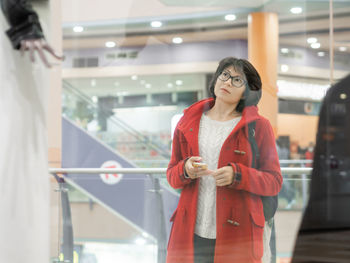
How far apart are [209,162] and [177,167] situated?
0.28ft

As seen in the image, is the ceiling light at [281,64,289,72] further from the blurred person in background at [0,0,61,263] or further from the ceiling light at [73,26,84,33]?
the blurred person in background at [0,0,61,263]

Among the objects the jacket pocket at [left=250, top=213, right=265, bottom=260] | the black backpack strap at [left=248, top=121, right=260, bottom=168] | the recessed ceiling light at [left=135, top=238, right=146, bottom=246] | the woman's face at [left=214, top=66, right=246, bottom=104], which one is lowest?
the recessed ceiling light at [left=135, top=238, right=146, bottom=246]

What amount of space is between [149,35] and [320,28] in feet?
1.80

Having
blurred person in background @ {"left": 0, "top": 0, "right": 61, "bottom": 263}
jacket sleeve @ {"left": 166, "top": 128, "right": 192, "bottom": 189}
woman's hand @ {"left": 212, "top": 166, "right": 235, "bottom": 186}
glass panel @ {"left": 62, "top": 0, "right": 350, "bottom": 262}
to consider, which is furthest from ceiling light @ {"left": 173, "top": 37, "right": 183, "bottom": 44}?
blurred person in background @ {"left": 0, "top": 0, "right": 61, "bottom": 263}

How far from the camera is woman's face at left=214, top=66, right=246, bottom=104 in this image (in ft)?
4.19

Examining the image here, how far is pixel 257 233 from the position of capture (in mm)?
1312

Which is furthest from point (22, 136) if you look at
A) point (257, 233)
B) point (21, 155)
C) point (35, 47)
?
point (257, 233)

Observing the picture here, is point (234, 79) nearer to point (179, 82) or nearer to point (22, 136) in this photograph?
point (179, 82)

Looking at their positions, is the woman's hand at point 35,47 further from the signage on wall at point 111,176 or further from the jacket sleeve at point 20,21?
the signage on wall at point 111,176

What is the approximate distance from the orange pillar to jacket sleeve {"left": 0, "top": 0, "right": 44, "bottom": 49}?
0.63m

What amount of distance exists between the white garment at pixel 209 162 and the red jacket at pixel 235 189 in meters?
0.01

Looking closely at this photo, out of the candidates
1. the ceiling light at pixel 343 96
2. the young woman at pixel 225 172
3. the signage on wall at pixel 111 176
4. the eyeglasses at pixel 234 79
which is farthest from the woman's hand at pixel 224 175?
the signage on wall at pixel 111 176

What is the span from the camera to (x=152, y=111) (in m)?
1.57

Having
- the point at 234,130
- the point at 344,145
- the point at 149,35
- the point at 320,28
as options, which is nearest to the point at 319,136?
the point at 344,145
